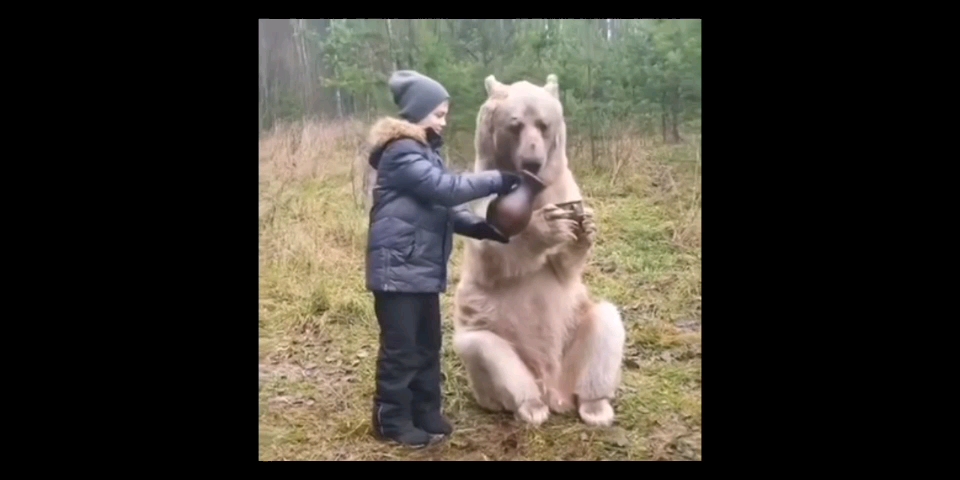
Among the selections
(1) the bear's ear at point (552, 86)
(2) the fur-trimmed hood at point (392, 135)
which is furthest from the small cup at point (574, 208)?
(2) the fur-trimmed hood at point (392, 135)

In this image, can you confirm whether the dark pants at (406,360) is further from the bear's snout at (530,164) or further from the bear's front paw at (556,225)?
the bear's snout at (530,164)

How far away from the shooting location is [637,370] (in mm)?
4527

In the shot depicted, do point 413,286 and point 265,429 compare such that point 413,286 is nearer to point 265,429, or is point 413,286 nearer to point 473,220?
point 473,220

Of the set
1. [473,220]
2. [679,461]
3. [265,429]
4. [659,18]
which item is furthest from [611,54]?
[265,429]

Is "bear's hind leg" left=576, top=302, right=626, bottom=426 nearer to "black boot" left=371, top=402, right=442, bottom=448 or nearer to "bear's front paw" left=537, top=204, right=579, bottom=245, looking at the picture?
"bear's front paw" left=537, top=204, right=579, bottom=245

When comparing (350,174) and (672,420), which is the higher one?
(350,174)

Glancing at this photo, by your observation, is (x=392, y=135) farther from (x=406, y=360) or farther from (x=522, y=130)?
(x=406, y=360)

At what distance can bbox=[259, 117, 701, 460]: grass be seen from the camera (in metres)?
4.46

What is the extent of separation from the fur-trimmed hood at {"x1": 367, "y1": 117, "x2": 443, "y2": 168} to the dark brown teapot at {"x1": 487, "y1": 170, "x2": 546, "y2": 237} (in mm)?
316

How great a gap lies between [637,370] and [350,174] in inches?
51.8

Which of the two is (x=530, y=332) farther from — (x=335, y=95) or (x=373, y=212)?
(x=335, y=95)

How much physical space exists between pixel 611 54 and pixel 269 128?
132 centimetres

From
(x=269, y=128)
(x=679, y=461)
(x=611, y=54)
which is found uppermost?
(x=611, y=54)

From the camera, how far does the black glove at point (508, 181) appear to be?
14.2 ft
